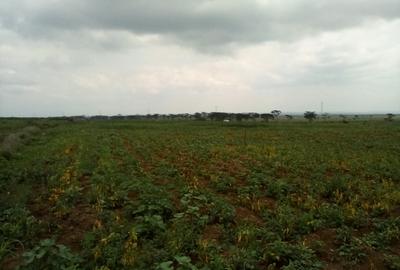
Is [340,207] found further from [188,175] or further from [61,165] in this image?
[61,165]

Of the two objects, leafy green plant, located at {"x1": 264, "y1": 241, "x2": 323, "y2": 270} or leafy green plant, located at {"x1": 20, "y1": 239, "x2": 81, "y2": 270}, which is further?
leafy green plant, located at {"x1": 264, "y1": 241, "x2": 323, "y2": 270}

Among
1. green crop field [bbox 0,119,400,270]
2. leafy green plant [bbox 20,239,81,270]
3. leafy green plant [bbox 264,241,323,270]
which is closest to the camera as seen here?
leafy green plant [bbox 20,239,81,270]

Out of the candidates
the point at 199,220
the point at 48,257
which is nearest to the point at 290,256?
the point at 199,220

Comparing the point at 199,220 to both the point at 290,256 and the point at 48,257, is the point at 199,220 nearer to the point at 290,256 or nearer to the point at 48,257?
the point at 290,256

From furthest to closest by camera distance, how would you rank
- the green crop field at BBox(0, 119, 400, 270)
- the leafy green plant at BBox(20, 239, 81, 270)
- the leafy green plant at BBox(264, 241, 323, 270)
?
the green crop field at BBox(0, 119, 400, 270), the leafy green plant at BBox(264, 241, 323, 270), the leafy green plant at BBox(20, 239, 81, 270)

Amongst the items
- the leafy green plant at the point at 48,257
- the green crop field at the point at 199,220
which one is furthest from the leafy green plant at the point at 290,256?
the leafy green plant at the point at 48,257

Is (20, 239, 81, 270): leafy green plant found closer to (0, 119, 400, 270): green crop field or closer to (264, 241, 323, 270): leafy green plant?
(0, 119, 400, 270): green crop field

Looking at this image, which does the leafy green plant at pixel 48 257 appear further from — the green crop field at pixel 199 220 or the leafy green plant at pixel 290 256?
the leafy green plant at pixel 290 256

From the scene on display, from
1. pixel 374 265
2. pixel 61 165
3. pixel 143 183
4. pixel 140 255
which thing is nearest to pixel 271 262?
pixel 374 265

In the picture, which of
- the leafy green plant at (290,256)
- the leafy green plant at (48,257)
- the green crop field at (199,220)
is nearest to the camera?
the leafy green plant at (48,257)

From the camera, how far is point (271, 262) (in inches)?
242

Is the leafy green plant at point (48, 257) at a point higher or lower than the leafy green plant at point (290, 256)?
higher

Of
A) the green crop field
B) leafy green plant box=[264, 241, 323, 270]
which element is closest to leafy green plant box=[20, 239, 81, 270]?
the green crop field

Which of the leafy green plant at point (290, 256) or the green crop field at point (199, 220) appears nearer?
the leafy green plant at point (290, 256)
